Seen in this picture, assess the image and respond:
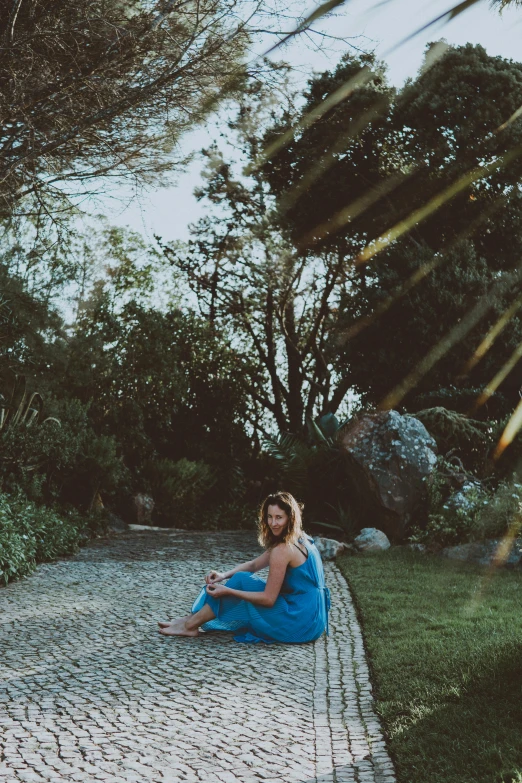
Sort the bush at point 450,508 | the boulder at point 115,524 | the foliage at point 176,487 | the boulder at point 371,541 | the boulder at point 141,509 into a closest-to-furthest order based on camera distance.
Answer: the bush at point 450,508
the boulder at point 371,541
the boulder at point 115,524
the boulder at point 141,509
the foliage at point 176,487

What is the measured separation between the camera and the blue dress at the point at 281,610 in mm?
5770

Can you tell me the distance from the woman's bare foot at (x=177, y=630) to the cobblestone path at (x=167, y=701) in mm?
111

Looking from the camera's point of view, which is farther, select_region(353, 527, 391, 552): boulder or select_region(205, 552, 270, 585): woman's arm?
select_region(353, 527, 391, 552): boulder

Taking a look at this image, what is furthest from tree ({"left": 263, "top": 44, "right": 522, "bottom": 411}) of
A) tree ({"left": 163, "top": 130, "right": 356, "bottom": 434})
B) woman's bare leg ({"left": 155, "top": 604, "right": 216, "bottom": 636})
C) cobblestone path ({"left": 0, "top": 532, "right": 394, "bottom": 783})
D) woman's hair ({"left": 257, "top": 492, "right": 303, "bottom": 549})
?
woman's bare leg ({"left": 155, "top": 604, "right": 216, "bottom": 636})

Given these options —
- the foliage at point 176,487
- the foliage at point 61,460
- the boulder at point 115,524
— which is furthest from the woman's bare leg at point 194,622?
the foliage at point 176,487

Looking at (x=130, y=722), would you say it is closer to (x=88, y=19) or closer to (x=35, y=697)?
(x=35, y=697)

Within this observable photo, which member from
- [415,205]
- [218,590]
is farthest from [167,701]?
[415,205]

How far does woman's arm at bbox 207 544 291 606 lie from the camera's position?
5676mm

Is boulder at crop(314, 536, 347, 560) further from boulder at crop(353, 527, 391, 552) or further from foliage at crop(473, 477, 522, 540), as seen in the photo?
foliage at crop(473, 477, 522, 540)

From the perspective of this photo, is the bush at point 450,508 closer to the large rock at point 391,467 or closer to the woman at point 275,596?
the large rock at point 391,467

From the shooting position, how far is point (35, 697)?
14.4ft

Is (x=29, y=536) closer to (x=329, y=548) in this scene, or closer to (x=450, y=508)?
(x=329, y=548)

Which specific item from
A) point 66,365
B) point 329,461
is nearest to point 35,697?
point 329,461

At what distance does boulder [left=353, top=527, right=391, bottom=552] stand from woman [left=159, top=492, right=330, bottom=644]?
13.9ft
